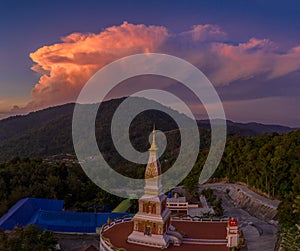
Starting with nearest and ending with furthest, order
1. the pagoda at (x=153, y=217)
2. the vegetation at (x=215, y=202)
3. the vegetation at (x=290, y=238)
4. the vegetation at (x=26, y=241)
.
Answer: the vegetation at (x=26, y=241) < the vegetation at (x=290, y=238) < the pagoda at (x=153, y=217) < the vegetation at (x=215, y=202)

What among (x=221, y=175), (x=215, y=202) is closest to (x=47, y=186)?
(x=215, y=202)

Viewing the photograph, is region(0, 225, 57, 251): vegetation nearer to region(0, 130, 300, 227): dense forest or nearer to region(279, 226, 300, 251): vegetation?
region(279, 226, 300, 251): vegetation

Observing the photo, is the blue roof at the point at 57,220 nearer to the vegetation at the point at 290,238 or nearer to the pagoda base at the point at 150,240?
the pagoda base at the point at 150,240

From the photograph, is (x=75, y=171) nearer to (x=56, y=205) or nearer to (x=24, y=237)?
(x=56, y=205)

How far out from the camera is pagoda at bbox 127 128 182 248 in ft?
55.5

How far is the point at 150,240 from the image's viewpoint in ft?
55.4

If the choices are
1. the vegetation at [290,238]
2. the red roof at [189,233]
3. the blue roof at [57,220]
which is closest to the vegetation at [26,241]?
the red roof at [189,233]

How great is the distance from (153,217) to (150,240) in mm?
1060

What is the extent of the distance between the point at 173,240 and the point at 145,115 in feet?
252

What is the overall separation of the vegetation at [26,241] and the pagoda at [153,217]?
393 cm

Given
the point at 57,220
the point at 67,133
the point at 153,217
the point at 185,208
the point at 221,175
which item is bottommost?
the point at 57,220

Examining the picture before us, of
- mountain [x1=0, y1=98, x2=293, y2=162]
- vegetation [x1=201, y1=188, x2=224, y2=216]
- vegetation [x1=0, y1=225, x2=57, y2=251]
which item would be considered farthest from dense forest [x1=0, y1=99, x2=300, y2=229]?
mountain [x1=0, y1=98, x2=293, y2=162]

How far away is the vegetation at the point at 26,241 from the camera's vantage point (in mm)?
15320

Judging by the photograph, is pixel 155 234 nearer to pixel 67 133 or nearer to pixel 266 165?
pixel 266 165
